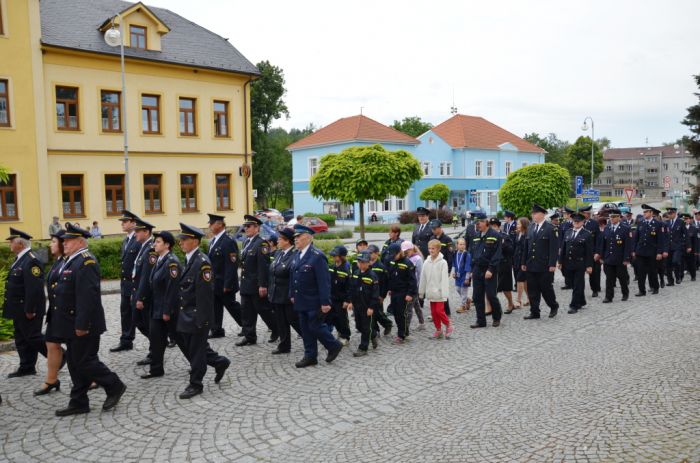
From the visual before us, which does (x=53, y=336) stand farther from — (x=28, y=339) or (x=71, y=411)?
(x=28, y=339)

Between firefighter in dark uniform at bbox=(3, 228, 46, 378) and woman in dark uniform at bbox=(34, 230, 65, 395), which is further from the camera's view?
firefighter in dark uniform at bbox=(3, 228, 46, 378)

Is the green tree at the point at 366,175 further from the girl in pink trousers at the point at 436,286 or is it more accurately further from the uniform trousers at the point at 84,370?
the uniform trousers at the point at 84,370

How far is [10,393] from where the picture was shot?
6848 millimetres

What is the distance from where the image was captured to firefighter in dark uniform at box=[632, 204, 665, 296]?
13617mm

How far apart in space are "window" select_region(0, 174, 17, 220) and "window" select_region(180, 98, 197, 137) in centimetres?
804

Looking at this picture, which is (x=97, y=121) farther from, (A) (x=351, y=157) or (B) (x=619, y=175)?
(B) (x=619, y=175)

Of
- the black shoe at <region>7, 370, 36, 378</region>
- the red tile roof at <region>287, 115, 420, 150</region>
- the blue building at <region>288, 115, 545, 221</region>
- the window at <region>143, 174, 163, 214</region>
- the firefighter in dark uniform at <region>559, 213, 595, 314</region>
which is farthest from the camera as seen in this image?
the blue building at <region>288, 115, 545, 221</region>

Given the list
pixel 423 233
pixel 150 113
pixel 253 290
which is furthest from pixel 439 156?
pixel 253 290

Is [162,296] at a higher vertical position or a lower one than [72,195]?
lower

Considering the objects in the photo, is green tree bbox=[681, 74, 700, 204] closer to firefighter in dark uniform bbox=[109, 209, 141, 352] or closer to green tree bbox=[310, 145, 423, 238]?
green tree bbox=[310, 145, 423, 238]

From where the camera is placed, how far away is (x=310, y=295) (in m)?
7.69

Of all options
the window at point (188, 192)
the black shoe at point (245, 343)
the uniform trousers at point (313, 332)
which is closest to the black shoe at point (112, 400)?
the uniform trousers at point (313, 332)

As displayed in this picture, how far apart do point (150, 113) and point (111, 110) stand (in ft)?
6.12

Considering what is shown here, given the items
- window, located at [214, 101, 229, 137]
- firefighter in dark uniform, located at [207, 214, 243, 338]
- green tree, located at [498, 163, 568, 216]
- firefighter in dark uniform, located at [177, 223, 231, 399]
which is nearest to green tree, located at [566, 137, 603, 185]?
green tree, located at [498, 163, 568, 216]
